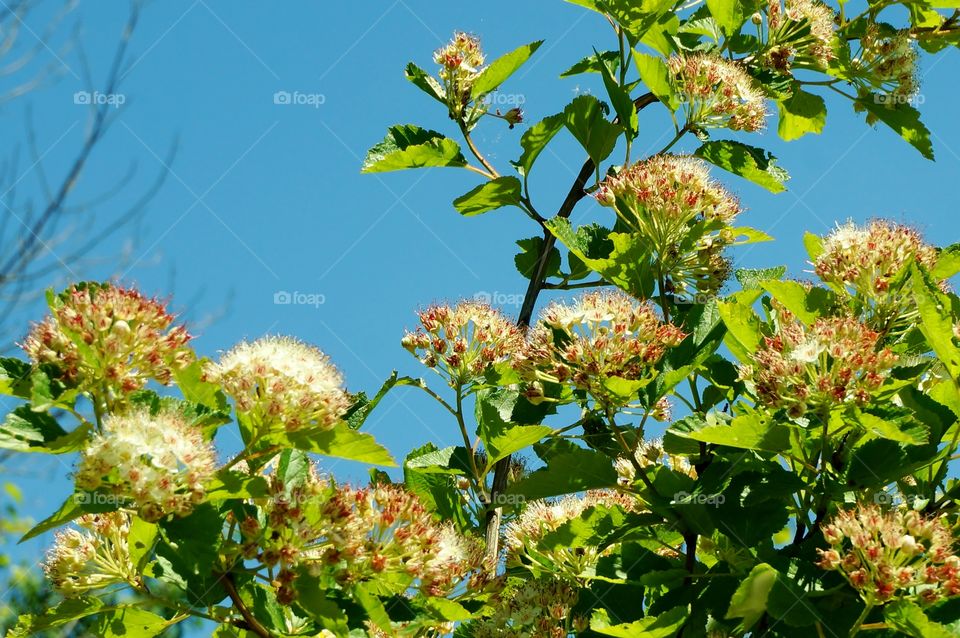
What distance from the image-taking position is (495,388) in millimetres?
3824

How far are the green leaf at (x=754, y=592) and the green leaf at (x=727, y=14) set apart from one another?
8.13ft

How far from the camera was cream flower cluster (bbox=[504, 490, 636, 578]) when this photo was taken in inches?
141

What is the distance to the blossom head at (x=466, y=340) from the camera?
3.75m

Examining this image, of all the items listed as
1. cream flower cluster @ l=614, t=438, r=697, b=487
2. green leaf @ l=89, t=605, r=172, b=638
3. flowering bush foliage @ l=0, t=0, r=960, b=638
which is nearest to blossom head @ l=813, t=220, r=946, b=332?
flowering bush foliage @ l=0, t=0, r=960, b=638

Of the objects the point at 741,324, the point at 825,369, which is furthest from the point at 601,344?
the point at 825,369

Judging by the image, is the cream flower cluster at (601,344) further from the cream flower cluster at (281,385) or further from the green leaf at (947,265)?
the green leaf at (947,265)

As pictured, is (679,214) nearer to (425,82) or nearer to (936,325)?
(936,325)

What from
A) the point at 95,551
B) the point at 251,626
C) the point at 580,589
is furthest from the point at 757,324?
the point at 95,551

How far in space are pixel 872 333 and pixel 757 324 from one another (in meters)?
0.35

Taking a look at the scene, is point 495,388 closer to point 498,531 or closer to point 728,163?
point 498,531

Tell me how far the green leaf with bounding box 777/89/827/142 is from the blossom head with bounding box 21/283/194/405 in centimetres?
310

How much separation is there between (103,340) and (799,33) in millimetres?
3161

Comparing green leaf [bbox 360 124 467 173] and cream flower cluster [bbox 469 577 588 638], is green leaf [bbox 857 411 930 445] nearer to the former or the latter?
cream flower cluster [bbox 469 577 588 638]

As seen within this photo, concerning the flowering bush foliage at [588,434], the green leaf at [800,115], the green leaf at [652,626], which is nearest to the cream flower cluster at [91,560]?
the flowering bush foliage at [588,434]
